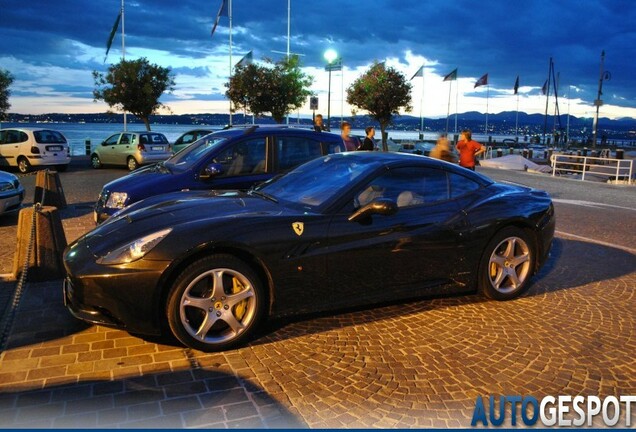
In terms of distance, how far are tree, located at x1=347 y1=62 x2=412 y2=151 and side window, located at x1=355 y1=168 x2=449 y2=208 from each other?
3707 centimetres

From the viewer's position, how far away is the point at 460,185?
5.27 m

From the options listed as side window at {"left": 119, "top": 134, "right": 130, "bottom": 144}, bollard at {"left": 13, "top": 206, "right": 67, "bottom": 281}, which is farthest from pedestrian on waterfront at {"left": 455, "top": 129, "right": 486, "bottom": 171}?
side window at {"left": 119, "top": 134, "right": 130, "bottom": 144}

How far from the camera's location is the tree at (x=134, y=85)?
32.2 meters

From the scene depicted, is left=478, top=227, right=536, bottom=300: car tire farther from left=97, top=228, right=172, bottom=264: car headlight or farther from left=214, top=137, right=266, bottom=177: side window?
left=214, top=137, right=266, bottom=177: side window

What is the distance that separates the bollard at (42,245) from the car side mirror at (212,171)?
1804 millimetres

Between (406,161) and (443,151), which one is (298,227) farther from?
(443,151)

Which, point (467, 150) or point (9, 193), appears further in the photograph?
point (467, 150)

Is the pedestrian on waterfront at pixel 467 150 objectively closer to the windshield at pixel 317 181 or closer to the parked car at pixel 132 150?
the windshield at pixel 317 181

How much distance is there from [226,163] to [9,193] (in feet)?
14.9

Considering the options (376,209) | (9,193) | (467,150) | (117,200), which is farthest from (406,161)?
(467,150)

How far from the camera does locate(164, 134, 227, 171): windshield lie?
23.9ft

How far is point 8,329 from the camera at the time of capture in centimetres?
438

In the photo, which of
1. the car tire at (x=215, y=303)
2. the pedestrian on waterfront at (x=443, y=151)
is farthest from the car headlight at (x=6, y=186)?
the pedestrian on waterfront at (x=443, y=151)

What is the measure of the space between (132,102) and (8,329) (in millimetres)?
30766
